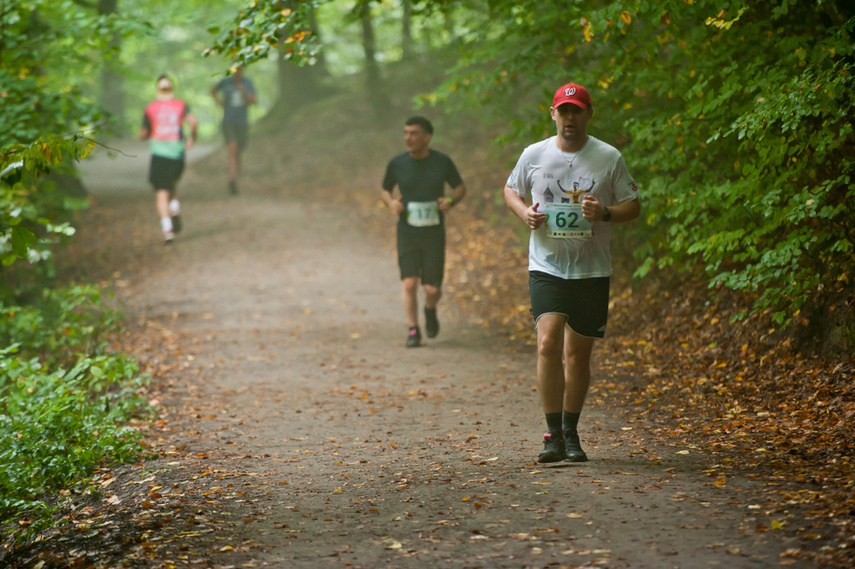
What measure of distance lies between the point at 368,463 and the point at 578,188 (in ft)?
7.85

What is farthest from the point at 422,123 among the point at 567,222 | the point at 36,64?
the point at 36,64

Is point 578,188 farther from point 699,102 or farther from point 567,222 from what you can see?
point 699,102

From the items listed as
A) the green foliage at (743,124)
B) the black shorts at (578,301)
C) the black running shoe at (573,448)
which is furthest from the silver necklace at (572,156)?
the black running shoe at (573,448)

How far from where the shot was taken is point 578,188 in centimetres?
505

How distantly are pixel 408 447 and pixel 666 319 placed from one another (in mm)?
3863

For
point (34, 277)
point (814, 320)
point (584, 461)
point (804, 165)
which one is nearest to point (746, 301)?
point (814, 320)

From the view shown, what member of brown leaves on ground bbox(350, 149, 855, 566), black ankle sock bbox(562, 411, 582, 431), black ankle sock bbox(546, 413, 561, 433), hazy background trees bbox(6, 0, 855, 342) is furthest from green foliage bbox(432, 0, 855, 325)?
black ankle sock bbox(546, 413, 561, 433)

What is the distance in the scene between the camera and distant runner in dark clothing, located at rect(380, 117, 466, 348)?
9.09m

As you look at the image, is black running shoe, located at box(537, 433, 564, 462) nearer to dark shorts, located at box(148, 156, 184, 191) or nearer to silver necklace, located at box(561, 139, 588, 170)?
silver necklace, located at box(561, 139, 588, 170)

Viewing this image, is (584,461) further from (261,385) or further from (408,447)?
(261,385)

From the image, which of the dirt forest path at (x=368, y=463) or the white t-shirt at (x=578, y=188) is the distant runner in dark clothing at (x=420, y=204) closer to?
the dirt forest path at (x=368, y=463)

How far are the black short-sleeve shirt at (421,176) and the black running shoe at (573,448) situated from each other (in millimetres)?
4373

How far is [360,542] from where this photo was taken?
13.6 ft

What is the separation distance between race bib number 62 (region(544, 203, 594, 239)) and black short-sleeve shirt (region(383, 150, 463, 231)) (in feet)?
13.3
